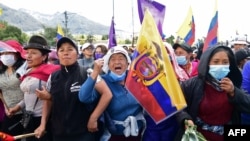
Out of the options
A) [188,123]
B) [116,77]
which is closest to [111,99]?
[116,77]

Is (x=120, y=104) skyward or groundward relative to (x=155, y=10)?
groundward

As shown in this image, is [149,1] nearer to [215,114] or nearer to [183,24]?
[215,114]

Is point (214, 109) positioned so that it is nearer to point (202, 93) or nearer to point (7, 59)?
point (202, 93)

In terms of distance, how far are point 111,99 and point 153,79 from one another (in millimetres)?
512

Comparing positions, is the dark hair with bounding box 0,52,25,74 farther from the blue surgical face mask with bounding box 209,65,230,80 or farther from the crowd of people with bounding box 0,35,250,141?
the blue surgical face mask with bounding box 209,65,230,80

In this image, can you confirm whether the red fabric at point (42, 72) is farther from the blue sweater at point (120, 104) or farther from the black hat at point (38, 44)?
the blue sweater at point (120, 104)

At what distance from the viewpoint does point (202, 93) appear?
126 inches

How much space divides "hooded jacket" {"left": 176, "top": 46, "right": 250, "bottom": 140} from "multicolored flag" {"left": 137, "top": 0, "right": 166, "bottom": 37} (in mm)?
868

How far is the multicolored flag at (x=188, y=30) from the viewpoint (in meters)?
9.30

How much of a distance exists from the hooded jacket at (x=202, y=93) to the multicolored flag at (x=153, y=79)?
20cm

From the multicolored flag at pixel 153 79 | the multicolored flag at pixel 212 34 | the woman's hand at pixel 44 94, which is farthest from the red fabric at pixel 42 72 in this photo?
→ the multicolored flag at pixel 212 34

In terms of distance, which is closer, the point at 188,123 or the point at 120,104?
the point at 188,123

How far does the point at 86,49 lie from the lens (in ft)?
25.7

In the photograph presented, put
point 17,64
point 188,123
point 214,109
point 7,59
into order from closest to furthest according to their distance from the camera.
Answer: point 188,123 < point 214,109 < point 7,59 < point 17,64
